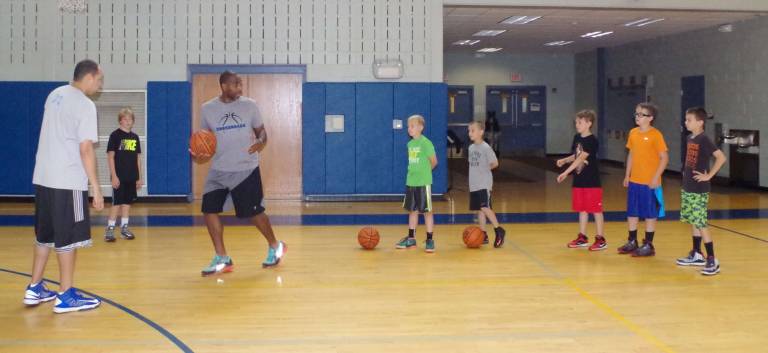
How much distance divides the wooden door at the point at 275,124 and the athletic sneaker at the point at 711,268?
8.07 m

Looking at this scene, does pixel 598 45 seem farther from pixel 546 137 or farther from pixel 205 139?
pixel 205 139

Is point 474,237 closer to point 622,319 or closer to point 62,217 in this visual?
point 622,319

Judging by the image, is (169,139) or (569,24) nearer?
(169,139)

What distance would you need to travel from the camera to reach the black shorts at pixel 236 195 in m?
7.35

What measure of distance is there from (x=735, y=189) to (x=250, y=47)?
940 cm

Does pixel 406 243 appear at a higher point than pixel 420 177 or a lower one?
lower

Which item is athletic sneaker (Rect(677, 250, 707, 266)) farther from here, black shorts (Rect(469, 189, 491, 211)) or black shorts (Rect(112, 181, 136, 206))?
black shorts (Rect(112, 181, 136, 206))

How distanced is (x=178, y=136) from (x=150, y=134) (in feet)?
1.50

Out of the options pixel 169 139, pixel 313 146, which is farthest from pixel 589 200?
pixel 169 139

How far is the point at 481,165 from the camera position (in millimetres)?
8914

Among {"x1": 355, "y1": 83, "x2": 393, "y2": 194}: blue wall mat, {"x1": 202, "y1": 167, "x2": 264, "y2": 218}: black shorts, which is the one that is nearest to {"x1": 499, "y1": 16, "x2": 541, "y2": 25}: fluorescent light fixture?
{"x1": 355, "y1": 83, "x2": 393, "y2": 194}: blue wall mat

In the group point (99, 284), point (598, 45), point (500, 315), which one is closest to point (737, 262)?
point (500, 315)

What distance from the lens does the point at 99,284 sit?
278 inches

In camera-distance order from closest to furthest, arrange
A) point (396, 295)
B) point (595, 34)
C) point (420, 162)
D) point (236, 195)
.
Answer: point (396, 295) → point (236, 195) → point (420, 162) → point (595, 34)
